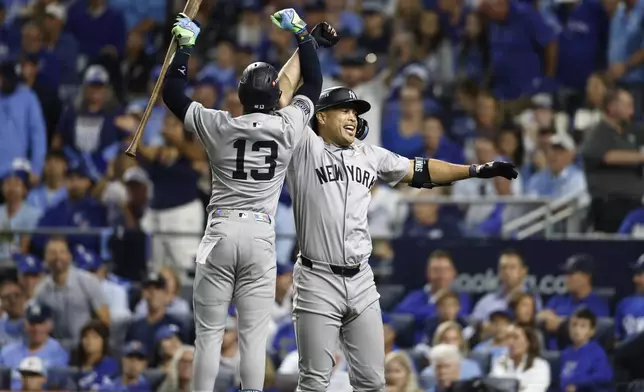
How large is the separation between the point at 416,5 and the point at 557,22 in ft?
5.17

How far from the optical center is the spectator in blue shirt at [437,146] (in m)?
12.7

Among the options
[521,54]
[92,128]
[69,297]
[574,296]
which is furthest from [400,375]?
[92,128]

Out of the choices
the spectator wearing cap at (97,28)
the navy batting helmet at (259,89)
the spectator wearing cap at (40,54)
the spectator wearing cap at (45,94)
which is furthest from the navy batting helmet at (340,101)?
the spectator wearing cap at (97,28)

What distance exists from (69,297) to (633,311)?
4344 mm

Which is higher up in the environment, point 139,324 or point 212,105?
point 212,105

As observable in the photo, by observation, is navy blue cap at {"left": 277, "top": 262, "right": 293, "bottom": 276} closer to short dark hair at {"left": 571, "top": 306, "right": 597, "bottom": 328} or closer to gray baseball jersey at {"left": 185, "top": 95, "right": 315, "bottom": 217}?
short dark hair at {"left": 571, "top": 306, "right": 597, "bottom": 328}

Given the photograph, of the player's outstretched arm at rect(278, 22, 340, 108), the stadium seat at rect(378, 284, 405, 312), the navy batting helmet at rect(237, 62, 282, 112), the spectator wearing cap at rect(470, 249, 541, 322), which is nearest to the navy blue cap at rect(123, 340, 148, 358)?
the stadium seat at rect(378, 284, 405, 312)

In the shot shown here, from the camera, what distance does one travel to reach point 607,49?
13.7m

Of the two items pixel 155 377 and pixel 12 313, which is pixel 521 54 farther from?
pixel 12 313

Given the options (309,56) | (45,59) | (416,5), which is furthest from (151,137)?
(309,56)

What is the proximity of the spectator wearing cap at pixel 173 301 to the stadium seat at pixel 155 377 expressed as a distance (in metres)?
0.58

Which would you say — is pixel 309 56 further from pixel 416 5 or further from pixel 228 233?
pixel 416 5

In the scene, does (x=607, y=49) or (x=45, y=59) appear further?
(x=45, y=59)

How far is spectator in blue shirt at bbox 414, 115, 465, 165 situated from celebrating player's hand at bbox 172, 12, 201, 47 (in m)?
5.57
